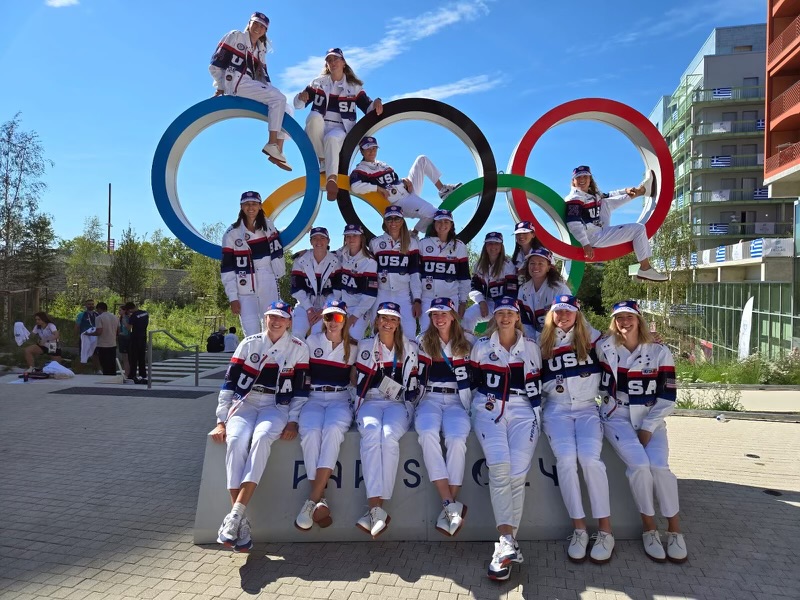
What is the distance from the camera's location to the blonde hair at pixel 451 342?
4469 mm

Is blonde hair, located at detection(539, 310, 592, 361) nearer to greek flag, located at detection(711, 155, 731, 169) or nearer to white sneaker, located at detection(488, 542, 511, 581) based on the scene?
white sneaker, located at detection(488, 542, 511, 581)

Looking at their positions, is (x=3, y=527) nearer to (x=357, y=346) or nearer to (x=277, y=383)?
(x=277, y=383)

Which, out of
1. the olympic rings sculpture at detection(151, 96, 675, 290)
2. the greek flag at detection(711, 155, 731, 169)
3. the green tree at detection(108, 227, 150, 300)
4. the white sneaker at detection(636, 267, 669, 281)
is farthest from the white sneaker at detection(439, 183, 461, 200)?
the greek flag at detection(711, 155, 731, 169)

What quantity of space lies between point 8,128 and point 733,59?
4632cm

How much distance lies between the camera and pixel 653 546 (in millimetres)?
3873

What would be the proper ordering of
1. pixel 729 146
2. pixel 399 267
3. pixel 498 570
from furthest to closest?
1. pixel 729 146
2. pixel 399 267
3. pixel 498 570

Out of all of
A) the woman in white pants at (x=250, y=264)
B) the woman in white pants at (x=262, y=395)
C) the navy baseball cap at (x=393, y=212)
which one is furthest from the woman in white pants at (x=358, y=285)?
the woman in white pants at (x=262, y=395)

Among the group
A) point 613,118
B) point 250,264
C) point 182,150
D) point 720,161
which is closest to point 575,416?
point 250,264

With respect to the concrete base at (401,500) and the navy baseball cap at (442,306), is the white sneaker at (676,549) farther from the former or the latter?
the navy baseball cap at (442,306)

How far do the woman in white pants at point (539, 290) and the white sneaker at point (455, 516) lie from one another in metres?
2.09

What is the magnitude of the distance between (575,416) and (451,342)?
1.09 meters

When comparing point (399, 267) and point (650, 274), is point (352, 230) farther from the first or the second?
point (650, 274)

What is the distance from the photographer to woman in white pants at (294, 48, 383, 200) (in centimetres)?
629

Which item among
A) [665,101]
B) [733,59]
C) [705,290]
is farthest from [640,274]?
[665,101]
